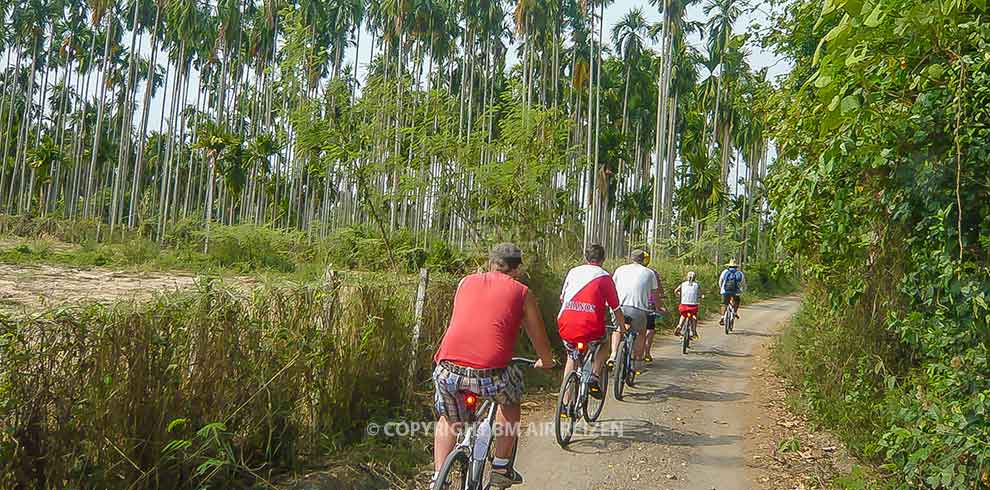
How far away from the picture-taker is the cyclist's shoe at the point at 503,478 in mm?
4504

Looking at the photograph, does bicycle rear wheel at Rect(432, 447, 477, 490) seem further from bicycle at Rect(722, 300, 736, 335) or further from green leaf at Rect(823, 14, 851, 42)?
bicycle at Rect(722, 300, 736, 335)

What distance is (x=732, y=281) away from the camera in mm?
16844

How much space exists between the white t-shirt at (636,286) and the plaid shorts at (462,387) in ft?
15.0

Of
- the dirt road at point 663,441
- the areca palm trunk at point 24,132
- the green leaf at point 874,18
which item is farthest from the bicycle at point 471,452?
the areca palm trunk at point 24,132

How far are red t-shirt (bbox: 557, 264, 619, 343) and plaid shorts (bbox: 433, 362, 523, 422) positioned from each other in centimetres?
251

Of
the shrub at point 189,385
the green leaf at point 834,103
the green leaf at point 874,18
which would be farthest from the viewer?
the shrub at point 189,385

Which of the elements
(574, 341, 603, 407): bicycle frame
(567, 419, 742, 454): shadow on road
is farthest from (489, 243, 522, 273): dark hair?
(567, 419, 742, 454): shadow on road

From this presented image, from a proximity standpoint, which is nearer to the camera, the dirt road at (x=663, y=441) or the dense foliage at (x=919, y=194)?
the dense foliage at (x=919, y=194)

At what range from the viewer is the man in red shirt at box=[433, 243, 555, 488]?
428 cm

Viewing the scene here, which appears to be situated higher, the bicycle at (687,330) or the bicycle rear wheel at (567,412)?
the bicycle at (687,330)

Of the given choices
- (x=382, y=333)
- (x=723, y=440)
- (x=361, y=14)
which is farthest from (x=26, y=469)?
(x=361, y=14)

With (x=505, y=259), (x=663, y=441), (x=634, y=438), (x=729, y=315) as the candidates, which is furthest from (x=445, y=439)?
(x=729, y=315)

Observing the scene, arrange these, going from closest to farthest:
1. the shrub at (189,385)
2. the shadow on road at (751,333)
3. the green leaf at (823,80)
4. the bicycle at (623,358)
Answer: the green leaf at (823,80) → the shrub at (189,385) → the bicycle at (623,358) → the shadow on road at (751,333)

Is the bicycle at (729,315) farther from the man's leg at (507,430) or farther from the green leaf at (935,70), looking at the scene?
the man's leg at (507,430)
